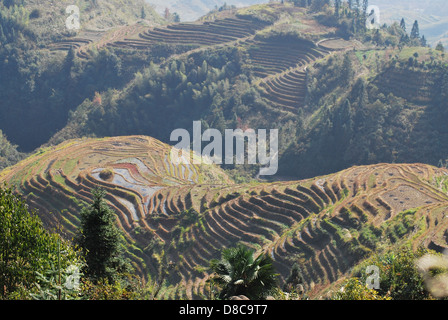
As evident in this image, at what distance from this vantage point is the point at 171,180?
50031 mm

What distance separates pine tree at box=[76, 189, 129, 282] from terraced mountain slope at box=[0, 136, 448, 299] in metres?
11.0

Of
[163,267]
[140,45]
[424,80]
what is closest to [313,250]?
[163,267]

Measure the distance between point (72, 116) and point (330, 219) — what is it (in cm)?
6027

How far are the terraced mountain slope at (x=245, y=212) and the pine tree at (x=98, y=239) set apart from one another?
1098cm

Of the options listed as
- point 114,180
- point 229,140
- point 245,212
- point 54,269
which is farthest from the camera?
point 229,140

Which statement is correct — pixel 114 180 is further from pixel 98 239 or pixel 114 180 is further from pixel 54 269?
pixel 54 269

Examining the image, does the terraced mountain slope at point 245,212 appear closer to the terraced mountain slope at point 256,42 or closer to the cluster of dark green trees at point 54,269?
the cluster of dark green trees at point 54,269

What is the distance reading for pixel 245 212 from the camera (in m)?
39.9

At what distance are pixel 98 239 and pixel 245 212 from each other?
19.2 m

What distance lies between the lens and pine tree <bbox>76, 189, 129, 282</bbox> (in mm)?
22203

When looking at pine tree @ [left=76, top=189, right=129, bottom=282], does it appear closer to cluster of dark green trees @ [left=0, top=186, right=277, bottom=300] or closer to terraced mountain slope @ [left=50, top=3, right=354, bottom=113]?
cluster of dark green trees @ [left=0, top=186, right=277, bottom=300]

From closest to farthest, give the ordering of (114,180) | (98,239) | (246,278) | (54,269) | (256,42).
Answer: (54,269)
(246,278)
(98,239)
(114,180)
(256,42)

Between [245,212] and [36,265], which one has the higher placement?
[36,265]

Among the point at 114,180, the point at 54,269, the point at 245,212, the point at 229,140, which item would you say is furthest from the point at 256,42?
the point at 54,269
